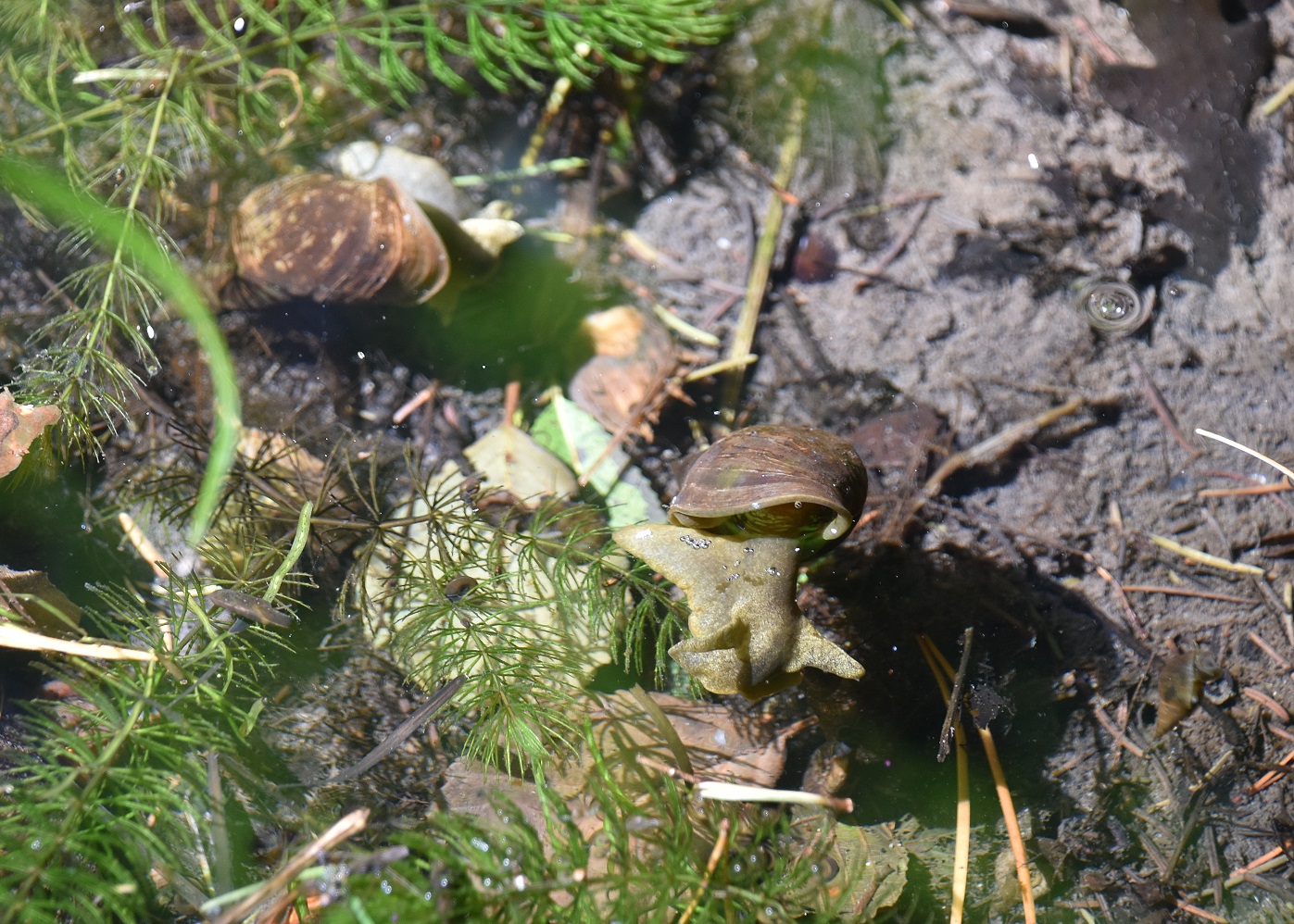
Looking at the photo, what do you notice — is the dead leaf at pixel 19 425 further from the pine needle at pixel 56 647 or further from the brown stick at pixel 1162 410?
the brown stick at pixel 1162 410

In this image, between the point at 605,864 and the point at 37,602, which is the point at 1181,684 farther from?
the point at 37,602

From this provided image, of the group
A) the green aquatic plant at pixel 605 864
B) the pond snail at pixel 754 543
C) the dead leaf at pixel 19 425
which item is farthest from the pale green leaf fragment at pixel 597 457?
the dead leaf at pixel 19 425

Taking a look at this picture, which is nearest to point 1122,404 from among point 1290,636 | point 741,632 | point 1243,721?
point 1290,636

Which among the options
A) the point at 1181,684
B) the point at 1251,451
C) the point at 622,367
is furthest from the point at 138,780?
the point at 1251,451

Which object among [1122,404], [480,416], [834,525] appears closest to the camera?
[834,525]

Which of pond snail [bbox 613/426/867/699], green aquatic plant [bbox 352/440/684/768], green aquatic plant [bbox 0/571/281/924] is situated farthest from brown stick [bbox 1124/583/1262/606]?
green aquatic plant [bbox 0/571/281/924]

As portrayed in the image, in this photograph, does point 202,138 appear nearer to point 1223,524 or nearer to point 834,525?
point 834,525

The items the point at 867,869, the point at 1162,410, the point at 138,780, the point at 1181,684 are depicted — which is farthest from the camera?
the point at 1162,410
